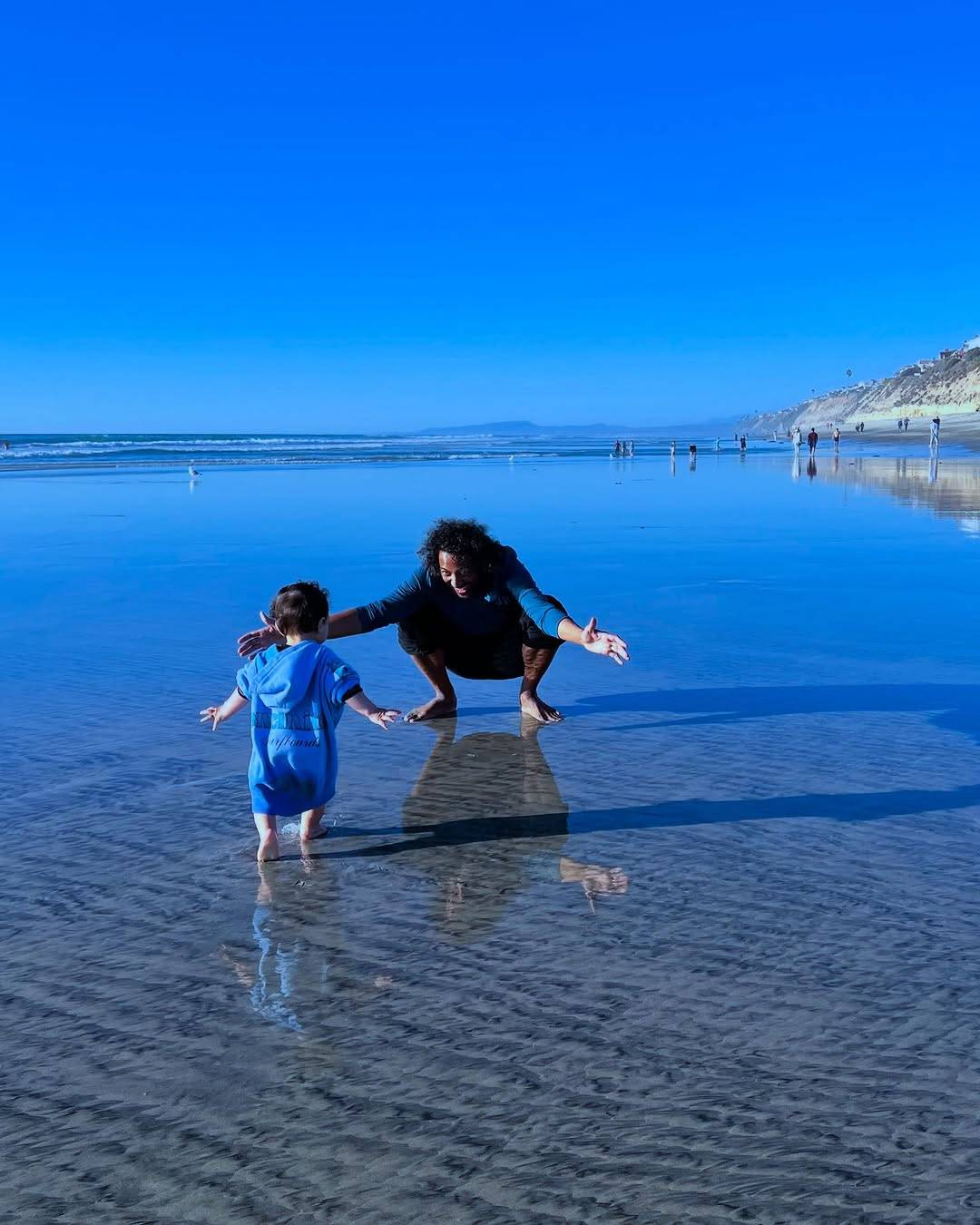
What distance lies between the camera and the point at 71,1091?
2623 millimetres

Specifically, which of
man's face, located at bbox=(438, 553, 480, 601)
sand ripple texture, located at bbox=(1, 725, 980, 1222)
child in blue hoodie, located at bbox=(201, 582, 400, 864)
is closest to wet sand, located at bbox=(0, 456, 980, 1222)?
sand ripple texture, located at bbox=(1, 725, 980, 1222)

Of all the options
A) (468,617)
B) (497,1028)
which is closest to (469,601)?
(468,617)

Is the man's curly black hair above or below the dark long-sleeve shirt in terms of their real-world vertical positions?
above

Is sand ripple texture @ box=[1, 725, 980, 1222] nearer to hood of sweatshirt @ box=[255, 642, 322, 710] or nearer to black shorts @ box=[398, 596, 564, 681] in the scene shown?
hood of sweatshirt @ box=[255, 642, 322, 710]

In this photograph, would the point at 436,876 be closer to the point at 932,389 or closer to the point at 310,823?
the point at 310,823

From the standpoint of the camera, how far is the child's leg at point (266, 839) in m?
4.08

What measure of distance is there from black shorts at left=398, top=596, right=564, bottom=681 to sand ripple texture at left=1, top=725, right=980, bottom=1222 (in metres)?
2.27

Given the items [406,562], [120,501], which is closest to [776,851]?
[406,562]

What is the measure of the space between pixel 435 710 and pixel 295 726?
228 cm

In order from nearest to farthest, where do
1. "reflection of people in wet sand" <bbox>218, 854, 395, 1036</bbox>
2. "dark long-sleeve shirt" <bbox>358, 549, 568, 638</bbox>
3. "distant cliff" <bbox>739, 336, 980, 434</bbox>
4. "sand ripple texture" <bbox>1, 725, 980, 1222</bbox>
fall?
"sand ripple texture" <bbox>1, 725, 980, 1222</bbox>, "reflection of people in wet sand" <bbox>218, 854, 395, 1036</bbox>, "dark long-sleeve shirt" <bbox>358, 549, 568, 638</bbox>, "distant cliff" <bbox>739, 336, 980, 434</bbox>

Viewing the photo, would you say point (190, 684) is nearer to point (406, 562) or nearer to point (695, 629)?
point (695, 629)

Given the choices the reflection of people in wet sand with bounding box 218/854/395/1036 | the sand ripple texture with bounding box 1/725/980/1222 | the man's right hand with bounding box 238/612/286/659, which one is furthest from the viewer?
the man's right hand with bounding box 238/612/286/659

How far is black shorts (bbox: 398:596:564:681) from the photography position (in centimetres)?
651

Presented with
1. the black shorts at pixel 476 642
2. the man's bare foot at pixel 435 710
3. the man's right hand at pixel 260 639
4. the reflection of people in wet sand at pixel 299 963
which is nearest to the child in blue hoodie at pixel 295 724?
the reflection of people in wet sand at pixel 299 963
